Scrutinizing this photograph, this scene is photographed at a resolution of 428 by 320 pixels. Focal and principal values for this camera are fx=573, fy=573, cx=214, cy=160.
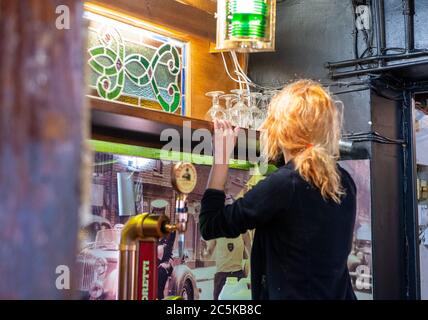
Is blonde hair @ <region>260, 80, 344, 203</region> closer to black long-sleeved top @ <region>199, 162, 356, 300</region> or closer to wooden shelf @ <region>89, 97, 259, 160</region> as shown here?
black long-sleeved top @ <region>199, 162, 356, 300</region>

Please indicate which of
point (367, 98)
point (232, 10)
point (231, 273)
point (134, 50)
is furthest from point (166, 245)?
point (367, 98)

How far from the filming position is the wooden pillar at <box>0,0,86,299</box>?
1.59 ft

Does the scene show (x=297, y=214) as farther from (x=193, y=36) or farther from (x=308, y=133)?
(x=193, y=36)

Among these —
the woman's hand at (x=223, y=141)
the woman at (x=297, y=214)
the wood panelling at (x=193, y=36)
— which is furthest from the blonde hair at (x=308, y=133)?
the wood panelling at (x=193, y=36)

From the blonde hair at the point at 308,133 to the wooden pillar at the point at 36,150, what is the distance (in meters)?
1.29

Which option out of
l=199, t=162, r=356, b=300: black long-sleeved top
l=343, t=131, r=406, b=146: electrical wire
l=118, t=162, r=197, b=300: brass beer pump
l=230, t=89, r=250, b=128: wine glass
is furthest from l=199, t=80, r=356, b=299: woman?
l=343, t=131, r=406, b=146: electrical wire

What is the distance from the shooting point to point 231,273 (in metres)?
3.06

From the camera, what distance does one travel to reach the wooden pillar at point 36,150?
1.59ft

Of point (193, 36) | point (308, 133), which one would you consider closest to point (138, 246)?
point (308, 133)

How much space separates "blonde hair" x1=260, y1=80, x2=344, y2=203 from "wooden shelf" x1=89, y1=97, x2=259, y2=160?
43cm

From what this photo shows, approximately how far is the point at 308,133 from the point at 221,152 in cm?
33

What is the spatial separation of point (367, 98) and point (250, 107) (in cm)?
75

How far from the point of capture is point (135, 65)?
9.25ft

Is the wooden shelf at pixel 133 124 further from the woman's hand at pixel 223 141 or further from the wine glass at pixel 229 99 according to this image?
the wine glass at pixel 229 99
